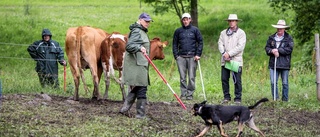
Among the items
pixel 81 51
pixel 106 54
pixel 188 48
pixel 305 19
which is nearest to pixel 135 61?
pixel 81 51

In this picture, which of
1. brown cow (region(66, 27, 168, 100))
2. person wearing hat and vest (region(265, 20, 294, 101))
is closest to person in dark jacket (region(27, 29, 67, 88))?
brown cow (region(66, 27, 168, 100))

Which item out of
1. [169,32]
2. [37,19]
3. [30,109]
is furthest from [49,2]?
[30,109]

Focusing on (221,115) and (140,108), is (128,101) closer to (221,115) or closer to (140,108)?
(140,108)

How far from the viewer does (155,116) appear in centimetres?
1175

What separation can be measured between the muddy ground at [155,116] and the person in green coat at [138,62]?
0.48 meters

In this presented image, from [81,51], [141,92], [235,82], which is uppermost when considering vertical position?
[81,51]

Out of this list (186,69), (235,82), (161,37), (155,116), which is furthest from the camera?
(161,37)

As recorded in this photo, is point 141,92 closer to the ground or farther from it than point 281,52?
closer to the ground

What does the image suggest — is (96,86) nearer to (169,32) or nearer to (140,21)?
(140,21)

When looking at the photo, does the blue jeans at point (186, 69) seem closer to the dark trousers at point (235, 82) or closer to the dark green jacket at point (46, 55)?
the dark trousers at point (235, 82)

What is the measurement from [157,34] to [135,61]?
65.6 feet

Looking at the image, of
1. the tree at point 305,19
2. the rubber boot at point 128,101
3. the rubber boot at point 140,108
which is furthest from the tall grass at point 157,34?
the rubber boot at point 140,108

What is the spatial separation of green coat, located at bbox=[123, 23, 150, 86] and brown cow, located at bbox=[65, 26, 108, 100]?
7.26 feet

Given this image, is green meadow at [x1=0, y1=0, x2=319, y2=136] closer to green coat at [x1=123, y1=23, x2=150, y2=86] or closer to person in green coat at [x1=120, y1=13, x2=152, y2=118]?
person in green coat at [x1=120, y1=13, x2=152, y2=118]
